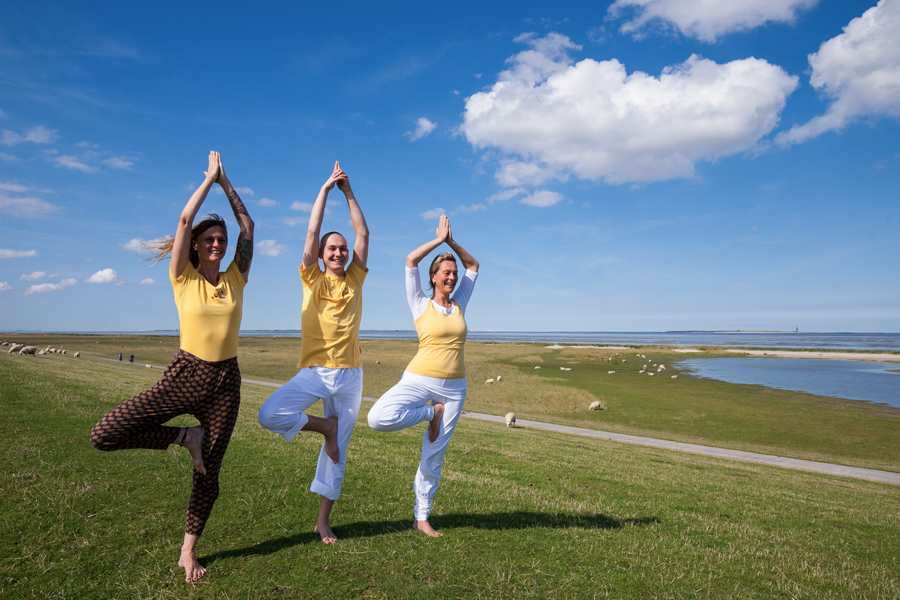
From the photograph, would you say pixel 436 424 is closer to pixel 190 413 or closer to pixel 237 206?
pixel 190 413

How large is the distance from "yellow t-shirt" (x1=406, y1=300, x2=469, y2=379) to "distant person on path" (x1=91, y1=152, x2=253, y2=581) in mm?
1675

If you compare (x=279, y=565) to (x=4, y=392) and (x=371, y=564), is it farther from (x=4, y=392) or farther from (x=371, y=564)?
(x=4, y=392)

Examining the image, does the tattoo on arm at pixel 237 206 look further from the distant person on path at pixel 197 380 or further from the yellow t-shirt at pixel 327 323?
the yellow t-shirt at pixel 327 323

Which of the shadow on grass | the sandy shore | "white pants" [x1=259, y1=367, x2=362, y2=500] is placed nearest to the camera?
"white pants" [x1=259, y1=367, x2=362, y2=500]

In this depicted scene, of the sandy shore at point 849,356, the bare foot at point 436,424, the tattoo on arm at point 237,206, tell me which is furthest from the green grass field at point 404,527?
the sandy shore at point 849,356

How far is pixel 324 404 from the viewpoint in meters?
4.29

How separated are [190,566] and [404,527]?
1.89 meters

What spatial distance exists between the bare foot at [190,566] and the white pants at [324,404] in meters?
1.00

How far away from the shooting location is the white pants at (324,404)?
3.92 meters

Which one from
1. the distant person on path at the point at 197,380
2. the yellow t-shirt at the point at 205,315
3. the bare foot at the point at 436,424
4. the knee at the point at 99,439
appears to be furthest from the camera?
the bare foot at the point at 436,424

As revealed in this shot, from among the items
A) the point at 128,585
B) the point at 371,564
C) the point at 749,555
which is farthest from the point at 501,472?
the point at 128,585

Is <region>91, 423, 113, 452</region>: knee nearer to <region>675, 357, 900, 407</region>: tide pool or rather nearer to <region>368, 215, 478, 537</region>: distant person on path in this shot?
<region>368, 215, 478, 537</region>: distant person on path

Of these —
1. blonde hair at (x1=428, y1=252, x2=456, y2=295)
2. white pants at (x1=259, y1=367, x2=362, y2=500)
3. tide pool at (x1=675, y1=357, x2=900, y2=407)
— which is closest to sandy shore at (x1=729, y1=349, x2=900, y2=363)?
tide pool at (x1=675, y1=357, x2=900, y2=407)

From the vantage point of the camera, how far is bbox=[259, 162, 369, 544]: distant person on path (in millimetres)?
4223
